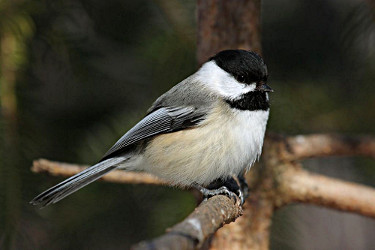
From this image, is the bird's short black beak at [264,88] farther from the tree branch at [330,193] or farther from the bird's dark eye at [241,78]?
the tree branch at [330,193]

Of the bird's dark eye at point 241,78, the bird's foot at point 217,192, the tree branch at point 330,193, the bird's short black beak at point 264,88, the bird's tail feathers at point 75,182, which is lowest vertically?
the tree branch at point 330,193

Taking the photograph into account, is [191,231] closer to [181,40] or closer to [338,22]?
[181,40]

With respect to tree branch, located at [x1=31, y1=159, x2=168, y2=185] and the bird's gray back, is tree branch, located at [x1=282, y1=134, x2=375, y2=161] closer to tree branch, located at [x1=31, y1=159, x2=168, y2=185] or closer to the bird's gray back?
the bird's gray back

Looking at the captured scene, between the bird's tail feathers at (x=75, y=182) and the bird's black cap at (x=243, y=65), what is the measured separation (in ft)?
1.47

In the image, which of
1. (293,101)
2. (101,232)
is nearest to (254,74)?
(293,101)

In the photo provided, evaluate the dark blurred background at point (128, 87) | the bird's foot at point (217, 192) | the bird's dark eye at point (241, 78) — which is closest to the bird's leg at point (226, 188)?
the bird's foot at point (217, 192)

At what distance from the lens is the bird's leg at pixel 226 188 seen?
4.49 feet

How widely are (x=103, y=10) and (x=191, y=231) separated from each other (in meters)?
1.15

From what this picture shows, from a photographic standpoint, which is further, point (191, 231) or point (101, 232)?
point (101, 232)

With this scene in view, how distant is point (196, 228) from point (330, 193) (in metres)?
0.97

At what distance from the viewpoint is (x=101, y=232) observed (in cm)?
166

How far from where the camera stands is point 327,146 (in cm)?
167

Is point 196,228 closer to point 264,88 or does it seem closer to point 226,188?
point 226,188

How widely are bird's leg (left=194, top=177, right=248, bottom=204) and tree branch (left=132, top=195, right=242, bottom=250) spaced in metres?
0.23
